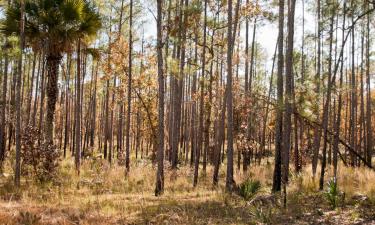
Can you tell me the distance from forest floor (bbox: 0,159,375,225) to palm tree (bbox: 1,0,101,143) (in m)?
2.77

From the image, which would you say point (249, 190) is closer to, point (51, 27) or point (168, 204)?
point (168, 204)

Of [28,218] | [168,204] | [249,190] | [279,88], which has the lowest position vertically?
[168,204]

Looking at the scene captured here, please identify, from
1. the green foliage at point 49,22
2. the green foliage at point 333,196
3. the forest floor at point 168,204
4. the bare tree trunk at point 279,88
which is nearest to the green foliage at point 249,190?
the forest floor at point 168,204

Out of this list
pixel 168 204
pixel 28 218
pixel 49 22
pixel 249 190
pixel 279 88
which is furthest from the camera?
pixel 49 22

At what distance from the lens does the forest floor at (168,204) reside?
7.95m

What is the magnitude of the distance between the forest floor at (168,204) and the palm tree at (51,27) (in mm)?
2768

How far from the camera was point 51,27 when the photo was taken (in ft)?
42.8

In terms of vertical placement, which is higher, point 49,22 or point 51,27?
point 49,22

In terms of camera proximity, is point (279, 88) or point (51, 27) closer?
point (279, 88)

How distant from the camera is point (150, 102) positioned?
20.9 meters

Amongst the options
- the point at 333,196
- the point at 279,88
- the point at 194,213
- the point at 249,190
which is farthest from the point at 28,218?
the point at 279,88

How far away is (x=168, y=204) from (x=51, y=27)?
7.46 m

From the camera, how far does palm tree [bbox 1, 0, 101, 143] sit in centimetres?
1307

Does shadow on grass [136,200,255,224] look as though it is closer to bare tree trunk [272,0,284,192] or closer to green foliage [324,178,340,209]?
green foliage [324,178,340,209]
